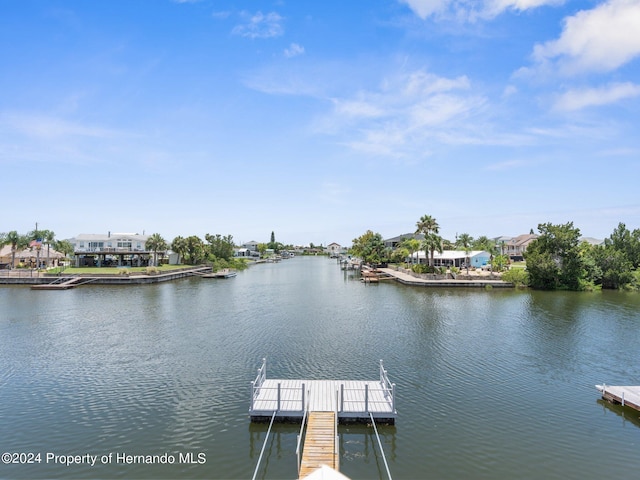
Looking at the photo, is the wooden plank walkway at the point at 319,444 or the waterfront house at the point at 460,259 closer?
the wooden plank walkway at the point at 319,444

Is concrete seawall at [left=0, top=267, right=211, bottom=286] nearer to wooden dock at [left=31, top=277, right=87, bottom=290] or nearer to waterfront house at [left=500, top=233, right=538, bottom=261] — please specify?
wooden dock at [left=31, top=277, right=87, bottom=290]

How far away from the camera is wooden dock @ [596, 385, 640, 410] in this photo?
58.5ft

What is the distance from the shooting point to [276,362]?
971 inches

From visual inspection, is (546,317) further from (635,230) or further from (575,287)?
(635,230)

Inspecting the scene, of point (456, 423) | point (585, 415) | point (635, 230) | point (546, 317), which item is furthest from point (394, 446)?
point (635, 230)

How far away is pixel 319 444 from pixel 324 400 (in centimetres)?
362

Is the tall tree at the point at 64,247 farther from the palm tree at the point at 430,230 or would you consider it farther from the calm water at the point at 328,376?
the palm tree at the point at 430,230

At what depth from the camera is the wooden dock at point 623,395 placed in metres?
17.8

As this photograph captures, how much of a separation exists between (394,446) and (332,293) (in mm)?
46003

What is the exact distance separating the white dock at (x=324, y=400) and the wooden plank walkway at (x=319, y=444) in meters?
0.89

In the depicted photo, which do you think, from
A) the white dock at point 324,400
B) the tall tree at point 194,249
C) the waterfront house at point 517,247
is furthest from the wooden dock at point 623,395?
the waterfront house at point 517,247

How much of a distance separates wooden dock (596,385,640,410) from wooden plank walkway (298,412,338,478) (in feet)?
44.8

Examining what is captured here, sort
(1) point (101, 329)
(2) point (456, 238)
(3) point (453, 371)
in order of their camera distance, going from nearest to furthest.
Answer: (3) point (453, 371)
(1) point (101, 329)
(2) point (456, 238)

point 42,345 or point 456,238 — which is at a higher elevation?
point 456,238
